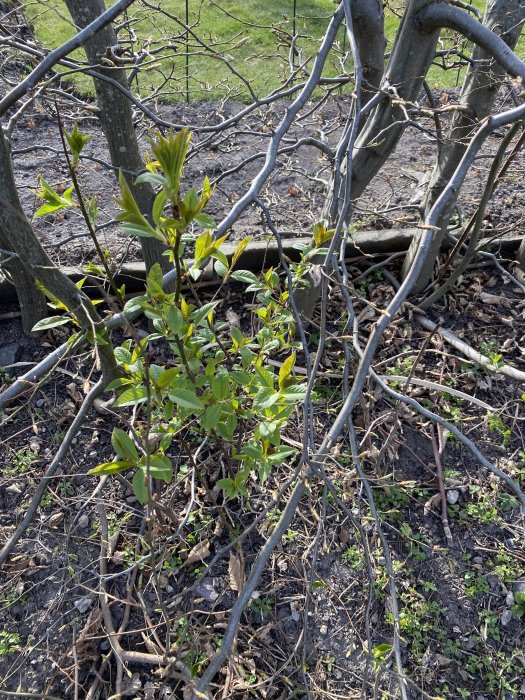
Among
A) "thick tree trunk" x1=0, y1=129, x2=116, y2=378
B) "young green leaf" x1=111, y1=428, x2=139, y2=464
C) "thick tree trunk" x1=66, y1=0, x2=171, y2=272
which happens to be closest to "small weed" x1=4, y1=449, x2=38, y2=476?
"thick tree trunk" x1=0, y1=129, x2=116, y2=378

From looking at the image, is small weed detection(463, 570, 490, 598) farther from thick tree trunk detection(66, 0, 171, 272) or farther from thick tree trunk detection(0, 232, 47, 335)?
thick tree trunk detection(0, 232, 47, 335)

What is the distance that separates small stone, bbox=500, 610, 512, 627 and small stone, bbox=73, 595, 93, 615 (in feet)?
5.42

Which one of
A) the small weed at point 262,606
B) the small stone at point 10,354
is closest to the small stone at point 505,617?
the small weed at point 262,606

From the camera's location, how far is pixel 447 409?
2.67 metres

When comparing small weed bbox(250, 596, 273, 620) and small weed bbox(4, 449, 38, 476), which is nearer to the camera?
small weed bbox(250, 596, 273, 620)

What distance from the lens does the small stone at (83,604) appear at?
2.04 m

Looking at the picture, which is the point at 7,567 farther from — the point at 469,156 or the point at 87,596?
the point at 469,156

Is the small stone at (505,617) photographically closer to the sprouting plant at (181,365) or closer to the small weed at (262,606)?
the small weed at (262,606)

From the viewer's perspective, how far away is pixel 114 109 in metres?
2.25

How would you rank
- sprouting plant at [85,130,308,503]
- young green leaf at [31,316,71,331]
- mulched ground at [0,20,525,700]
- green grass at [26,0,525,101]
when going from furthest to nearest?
green grass at [26,0,525,101] → mulched ground at [0,20,525,700] → young green leaf at [31,316,71,331] → sprouting plant at [85,130,308,503]

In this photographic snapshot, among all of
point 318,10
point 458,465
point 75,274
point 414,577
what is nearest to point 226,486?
point 414,577

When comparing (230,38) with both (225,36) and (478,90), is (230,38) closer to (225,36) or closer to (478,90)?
(225,36)

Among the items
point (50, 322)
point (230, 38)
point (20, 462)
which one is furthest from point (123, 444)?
point (230, 38)

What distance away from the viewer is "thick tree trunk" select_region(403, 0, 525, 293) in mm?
2195
